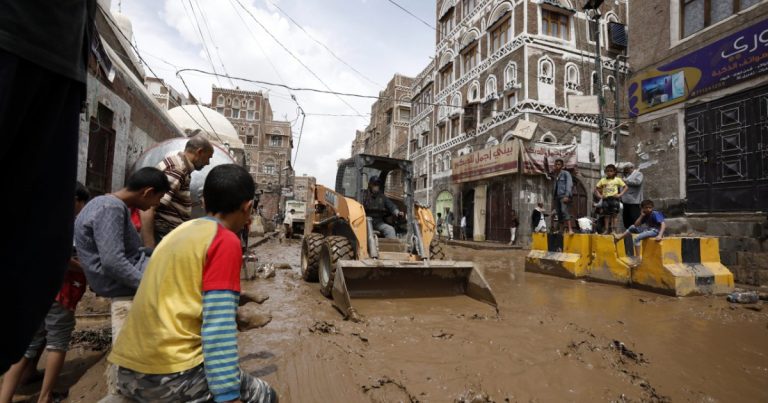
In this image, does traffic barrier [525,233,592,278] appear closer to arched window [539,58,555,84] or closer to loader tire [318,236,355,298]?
loader tire [318,236,355,298]

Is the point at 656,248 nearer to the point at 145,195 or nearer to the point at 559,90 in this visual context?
the point at 145,195

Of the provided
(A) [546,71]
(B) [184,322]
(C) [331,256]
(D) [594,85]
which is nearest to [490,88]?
(A) [546,71]

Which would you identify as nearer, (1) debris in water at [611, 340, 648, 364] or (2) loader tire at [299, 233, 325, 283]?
(1) debris in water at [611, 340, 648, 364]

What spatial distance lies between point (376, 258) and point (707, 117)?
402 inches

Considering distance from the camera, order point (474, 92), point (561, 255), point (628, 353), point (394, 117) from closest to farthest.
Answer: point (628, 353) < point (561, 255) < point (474, 92) < point (394, 117)

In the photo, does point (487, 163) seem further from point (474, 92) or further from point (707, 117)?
point (707, 117)

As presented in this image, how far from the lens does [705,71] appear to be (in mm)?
9625

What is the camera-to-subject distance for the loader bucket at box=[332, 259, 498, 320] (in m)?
5.12

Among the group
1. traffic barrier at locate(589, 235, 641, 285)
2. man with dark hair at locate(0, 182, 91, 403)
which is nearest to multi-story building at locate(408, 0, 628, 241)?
traffic barrier at locate(589, 235, 641, 285)

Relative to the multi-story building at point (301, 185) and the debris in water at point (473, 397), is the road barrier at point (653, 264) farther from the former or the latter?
the multi-story building at point (301, 185)

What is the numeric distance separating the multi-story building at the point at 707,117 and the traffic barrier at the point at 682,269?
7.02 feet

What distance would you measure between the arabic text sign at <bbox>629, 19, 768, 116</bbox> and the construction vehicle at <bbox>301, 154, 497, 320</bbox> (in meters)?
8.86

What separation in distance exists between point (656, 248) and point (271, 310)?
6.43 metres

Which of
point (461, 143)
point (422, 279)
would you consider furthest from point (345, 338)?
point (461, 143)
